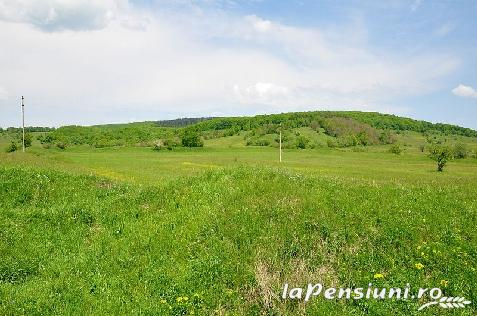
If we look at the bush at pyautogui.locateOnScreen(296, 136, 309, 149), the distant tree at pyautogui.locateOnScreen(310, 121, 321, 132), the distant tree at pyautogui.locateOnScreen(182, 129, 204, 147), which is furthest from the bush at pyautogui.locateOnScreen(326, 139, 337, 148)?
the distant tree at pyautogui.locateOnScreen(182, 129, 204, 147)

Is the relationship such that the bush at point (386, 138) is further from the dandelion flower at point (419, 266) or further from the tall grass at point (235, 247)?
the dandelion flower at point (419, 266)

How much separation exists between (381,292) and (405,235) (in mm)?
2729

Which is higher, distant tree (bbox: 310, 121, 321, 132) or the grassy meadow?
distant tree (bbox: 310, 121, 321, 132)

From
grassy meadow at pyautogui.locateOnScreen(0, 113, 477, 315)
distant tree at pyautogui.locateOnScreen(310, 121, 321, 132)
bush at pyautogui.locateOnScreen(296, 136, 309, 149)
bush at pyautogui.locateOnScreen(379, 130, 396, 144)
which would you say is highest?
distant tree at pyautogui.locateOnScreen(310, 121, 321, 132)

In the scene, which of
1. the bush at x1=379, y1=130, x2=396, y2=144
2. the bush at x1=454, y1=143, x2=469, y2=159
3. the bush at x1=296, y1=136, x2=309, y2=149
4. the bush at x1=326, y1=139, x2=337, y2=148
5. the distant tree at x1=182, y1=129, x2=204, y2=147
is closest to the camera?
the bush at x1=454, y1=143, x2=469, y2=159

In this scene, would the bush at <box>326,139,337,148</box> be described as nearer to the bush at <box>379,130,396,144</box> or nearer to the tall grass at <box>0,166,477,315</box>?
the bush at <box>379,130,396,144</box>

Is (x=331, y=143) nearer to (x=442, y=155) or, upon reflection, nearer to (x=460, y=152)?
(x=460, y=152)

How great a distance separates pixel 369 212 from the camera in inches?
481

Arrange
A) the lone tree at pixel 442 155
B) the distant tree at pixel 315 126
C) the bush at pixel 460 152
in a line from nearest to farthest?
the lone tree at pixel 442 155
the bush at pixel 460 152
the distant tree at pixel 315 126

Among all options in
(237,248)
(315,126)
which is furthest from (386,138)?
(237,248)

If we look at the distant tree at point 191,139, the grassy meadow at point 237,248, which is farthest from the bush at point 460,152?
the grassy meadow at point 237,248

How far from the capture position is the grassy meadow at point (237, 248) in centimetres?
911

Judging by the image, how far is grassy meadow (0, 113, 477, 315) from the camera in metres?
9.11

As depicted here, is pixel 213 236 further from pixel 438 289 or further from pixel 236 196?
pixel 438 289
